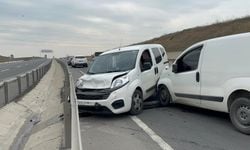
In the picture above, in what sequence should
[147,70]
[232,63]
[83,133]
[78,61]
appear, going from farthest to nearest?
[78,61] < [147,70] < [83,133] < [232,63]

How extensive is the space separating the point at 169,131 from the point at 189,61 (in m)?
2.34

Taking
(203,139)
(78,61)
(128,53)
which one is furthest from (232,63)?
(78,61)

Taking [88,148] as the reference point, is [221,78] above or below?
above

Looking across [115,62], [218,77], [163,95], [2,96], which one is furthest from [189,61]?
[2,96]

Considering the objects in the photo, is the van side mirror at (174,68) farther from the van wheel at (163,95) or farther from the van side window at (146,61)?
the van side window at (146,61)

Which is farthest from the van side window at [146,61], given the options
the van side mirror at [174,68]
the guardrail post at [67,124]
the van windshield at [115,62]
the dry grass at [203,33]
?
the dry grass at [203,33]

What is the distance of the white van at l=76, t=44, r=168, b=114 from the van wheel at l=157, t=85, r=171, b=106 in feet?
0.92

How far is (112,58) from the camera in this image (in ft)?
37.1

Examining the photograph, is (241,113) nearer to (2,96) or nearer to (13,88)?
(2,96)

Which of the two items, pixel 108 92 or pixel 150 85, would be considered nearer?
pixel 108 92

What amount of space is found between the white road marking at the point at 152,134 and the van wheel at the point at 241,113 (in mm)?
1645

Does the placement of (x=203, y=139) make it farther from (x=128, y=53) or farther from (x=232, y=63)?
(x=128, y=53)

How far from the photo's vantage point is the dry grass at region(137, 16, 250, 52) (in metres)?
49.3

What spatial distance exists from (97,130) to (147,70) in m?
2.96
